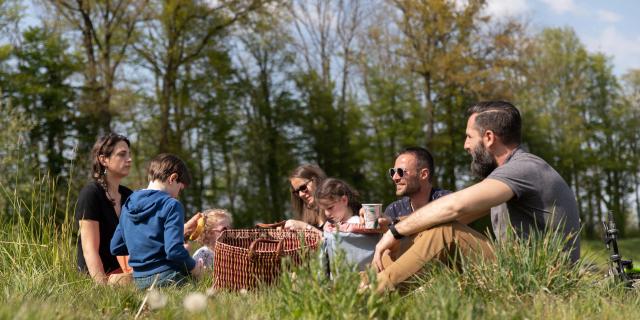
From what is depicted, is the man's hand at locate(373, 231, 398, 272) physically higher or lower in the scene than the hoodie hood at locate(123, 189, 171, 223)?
lower

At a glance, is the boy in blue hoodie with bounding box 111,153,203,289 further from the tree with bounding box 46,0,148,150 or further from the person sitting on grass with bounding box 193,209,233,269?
the tree with bounding box 46,0,148,150

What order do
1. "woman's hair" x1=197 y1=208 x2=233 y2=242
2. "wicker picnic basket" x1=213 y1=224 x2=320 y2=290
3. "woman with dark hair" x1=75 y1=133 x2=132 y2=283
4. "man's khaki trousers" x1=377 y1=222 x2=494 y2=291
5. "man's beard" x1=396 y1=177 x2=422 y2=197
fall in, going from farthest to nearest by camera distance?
1. "woman's hair" x1=197 y1=208 x2=233 y2=242
2. "man's beard" x1=396 y1=177 x2=422 y2=197
3. "woman with dark hair" x1=75 y1=133 x2=132 y2=283
4. "wicker picnic basket" x1=213 y1=224 x2=320 y2=290
5. "man's khaki trousers" x1=377 y1=222 x2=494 y2=291

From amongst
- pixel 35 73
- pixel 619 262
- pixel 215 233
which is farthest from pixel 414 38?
pixel 619 262

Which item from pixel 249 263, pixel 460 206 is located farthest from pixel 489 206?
pixel 249 263

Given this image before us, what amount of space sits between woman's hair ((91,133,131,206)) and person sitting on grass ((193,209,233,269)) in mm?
815

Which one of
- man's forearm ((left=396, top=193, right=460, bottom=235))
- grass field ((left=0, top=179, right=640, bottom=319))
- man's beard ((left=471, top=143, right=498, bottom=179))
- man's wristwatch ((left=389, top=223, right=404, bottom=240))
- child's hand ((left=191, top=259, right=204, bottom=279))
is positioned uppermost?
man's beard ((left=471, top=143, right=498, bottom=179))

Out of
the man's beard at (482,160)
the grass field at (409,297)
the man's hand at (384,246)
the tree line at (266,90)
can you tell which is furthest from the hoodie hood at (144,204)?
the tree line at (266,90)

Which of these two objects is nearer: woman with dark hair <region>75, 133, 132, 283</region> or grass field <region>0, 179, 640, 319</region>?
grass field <region>0, 179, 640, 319</region>

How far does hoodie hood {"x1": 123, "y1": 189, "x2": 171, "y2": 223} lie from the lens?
15.8 feet

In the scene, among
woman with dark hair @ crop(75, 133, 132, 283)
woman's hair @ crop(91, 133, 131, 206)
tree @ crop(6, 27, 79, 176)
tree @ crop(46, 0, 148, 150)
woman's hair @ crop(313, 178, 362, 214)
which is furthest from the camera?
tree @ crop(6, 27, 79, 176)

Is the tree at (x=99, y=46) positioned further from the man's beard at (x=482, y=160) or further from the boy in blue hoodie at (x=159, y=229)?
the man's beard at (x=482, y=160)

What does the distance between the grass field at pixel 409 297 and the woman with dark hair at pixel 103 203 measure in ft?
3.60

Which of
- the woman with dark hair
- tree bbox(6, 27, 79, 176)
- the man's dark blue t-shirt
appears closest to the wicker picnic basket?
the woman with dark hair

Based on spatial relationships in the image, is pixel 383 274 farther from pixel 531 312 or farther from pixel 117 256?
pixel 117 256
